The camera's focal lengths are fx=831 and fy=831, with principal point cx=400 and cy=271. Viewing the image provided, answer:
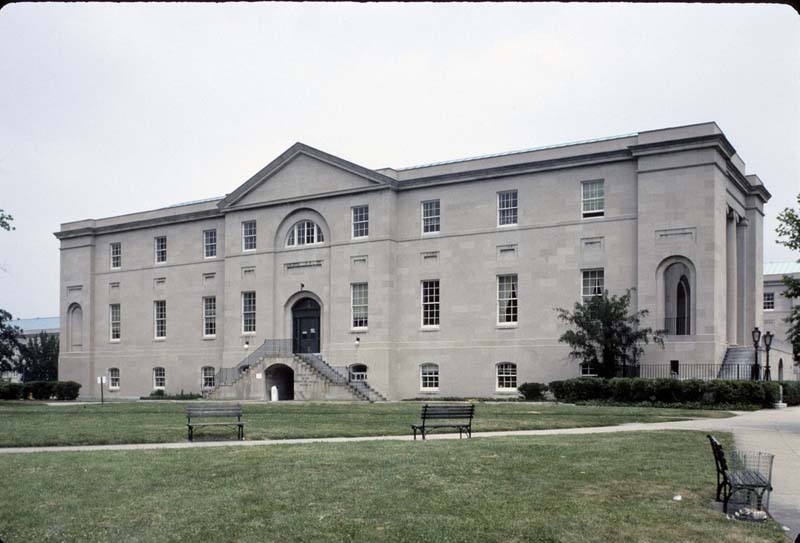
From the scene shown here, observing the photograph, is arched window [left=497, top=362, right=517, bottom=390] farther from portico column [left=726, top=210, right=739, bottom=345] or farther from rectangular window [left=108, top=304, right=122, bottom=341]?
rectangular window [left=108, top=304, right=122, bottom=341]

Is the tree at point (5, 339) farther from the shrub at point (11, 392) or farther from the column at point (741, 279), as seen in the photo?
the column at point (741, 279)

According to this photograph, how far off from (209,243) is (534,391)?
2569 cm

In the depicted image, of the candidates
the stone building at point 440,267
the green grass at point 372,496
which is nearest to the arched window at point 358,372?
the stone building at point 440,267

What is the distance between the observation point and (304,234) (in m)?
50.4

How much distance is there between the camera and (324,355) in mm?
48250

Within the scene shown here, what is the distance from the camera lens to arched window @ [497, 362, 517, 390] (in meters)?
43.1

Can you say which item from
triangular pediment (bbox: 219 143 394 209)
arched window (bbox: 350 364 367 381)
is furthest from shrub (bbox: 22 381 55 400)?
arched window (bbox: 350 364 367 381)

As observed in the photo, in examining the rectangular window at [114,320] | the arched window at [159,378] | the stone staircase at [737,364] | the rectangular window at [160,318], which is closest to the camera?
the stone staircase at [737,364]

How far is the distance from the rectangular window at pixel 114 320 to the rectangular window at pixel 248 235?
13.7m

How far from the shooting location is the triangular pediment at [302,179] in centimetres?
4778

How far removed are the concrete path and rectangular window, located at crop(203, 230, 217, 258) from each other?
1438 inches

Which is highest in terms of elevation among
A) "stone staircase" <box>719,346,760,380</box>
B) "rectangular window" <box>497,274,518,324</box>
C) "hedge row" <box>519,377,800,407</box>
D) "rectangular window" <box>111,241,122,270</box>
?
"rectangular window" <box>111,241,122,270</box>

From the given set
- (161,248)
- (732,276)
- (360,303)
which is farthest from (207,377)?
(732,276)

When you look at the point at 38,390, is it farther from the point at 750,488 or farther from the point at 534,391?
the point at 750,488
